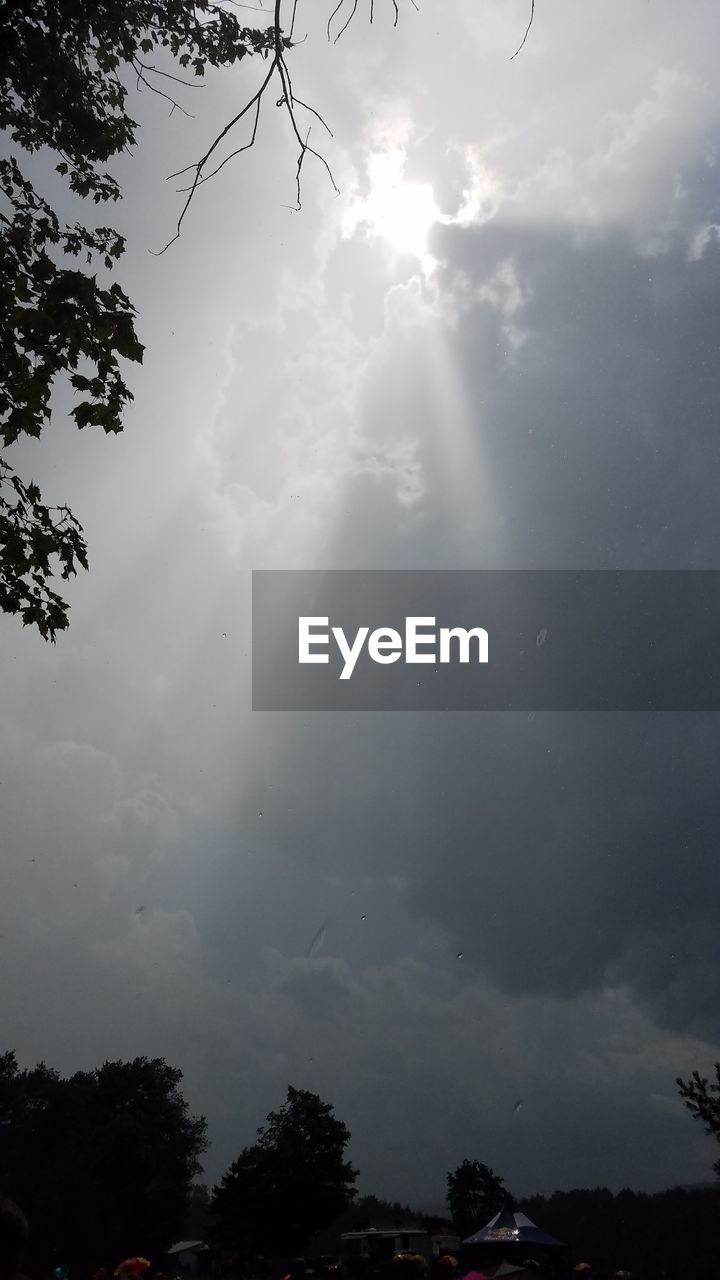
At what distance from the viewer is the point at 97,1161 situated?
61.5 m

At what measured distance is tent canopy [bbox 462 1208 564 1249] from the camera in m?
35.1

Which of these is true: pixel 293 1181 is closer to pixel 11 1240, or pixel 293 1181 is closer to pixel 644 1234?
pixel 644 1234

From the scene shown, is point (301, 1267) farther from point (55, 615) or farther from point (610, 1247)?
point (610, 1247)

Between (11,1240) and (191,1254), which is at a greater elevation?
(11,1240)

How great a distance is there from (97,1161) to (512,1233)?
3644cm

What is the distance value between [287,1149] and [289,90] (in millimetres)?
75279

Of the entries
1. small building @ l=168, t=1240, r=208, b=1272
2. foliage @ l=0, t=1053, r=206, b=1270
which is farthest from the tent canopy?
small building @ l=168, t=1240, r=208, b=1272

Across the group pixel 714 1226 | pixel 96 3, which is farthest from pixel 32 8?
pixel 714 1226

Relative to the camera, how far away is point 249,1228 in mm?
70250

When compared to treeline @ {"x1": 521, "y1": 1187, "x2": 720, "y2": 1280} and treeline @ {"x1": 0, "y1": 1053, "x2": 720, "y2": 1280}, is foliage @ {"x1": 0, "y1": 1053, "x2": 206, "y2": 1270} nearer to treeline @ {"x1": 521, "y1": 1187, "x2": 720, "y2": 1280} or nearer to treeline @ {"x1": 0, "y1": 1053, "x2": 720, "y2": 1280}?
treeline @ {"x1": 0, "y1": 1053, "x2": 720, "y2": 1280}

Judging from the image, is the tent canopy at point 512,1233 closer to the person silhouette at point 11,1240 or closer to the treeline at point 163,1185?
the treeline at point 163,1185

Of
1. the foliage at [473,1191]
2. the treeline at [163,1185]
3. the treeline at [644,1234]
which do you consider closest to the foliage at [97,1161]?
the treeline at [163,1185]

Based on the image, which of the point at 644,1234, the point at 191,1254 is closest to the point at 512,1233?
the point at 644,1234

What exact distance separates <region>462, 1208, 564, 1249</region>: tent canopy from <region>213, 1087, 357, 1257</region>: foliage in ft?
113
